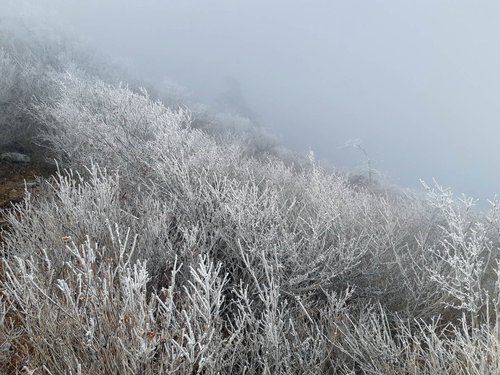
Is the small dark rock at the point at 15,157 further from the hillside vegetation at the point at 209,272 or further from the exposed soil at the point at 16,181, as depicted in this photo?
the hillside vegetation at the point at 209,272

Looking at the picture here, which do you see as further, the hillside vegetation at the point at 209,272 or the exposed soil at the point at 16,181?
the exposed soil at the point at 16,181

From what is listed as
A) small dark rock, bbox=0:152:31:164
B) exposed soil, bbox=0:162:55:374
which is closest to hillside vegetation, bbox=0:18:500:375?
small dark rock, bbox=0:152:31:164

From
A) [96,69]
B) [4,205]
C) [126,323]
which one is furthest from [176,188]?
[96,69]

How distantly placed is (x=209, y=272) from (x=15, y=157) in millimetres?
11543

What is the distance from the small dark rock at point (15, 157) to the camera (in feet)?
36.2

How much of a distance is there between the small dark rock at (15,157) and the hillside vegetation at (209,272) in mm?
694

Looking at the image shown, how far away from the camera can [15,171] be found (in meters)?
10.7

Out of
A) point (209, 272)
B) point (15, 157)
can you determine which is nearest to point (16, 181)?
point (15, 157)

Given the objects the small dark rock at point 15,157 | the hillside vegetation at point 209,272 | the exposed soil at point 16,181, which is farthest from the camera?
the small dark rock at point 15,157

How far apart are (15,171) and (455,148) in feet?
475

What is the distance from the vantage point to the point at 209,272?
6.64 ft

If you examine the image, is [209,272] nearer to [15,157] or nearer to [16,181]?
[16,181]

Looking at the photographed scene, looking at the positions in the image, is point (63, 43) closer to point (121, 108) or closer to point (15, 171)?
point (15, 171)

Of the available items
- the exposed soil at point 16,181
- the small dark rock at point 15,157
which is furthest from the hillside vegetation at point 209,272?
the exposed soil at point 16,181
